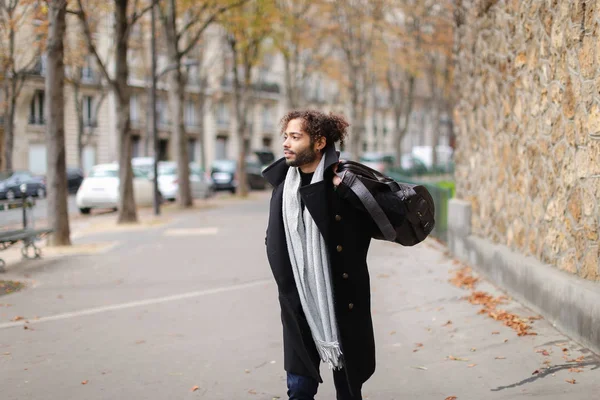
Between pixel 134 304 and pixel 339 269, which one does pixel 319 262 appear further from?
pixel 134 304

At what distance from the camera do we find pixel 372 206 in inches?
155

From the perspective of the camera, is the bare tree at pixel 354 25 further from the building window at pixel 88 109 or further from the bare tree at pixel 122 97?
the building window at pixel 88 109

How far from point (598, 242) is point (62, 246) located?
417 inches

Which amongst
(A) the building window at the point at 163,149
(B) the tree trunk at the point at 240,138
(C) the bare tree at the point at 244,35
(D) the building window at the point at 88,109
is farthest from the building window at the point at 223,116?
(B) the tree trunk at the point at 240,138

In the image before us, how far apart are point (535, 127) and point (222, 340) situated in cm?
358

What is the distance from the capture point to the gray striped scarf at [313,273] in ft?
13.1

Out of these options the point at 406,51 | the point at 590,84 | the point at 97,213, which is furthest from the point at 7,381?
the point at 406,51

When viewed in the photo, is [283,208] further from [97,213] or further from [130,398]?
[97,213]

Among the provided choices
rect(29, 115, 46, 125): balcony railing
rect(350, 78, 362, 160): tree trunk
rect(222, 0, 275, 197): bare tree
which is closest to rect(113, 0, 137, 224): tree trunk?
rect(222, 0, 275, 197): bare tree

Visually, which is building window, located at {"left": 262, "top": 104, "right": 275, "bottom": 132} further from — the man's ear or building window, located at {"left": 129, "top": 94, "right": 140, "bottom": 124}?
the man's ear

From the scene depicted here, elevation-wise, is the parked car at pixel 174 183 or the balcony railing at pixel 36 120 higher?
the balcony railing at pixel 36 120

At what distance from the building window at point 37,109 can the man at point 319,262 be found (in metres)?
46.9

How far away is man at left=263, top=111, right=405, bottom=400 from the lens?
3998 millimetres

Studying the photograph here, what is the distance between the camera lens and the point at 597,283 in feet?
20.5
